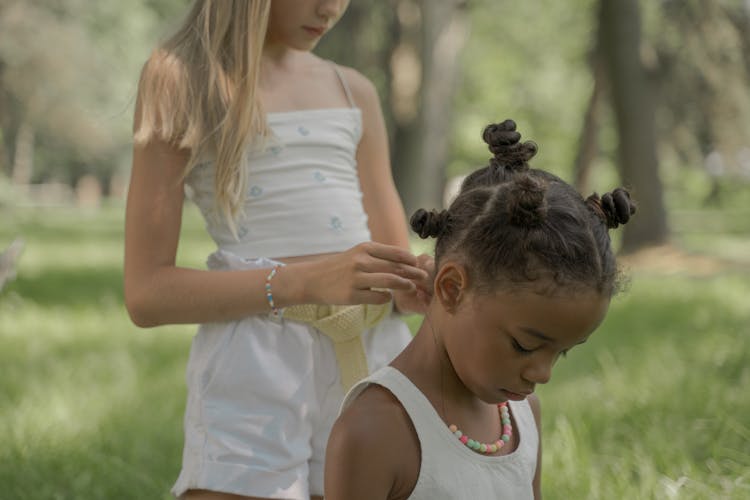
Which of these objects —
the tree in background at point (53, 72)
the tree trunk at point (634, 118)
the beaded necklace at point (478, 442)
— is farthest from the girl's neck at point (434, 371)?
the tree trunk at point (634, 118)

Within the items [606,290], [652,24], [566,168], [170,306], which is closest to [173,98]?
[170,306]

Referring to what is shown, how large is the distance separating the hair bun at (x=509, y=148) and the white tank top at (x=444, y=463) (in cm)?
41

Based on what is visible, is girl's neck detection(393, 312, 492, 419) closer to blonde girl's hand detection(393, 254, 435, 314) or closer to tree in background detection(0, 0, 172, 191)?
blonde girl's hand detection(393, 254, 435, 314)

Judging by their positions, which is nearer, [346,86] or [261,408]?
[261,408]

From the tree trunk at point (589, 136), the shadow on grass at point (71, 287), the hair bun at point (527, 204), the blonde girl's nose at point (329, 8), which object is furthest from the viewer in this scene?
the tree trunk at point (589, 136)

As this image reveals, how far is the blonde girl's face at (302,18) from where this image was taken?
95.8 inches

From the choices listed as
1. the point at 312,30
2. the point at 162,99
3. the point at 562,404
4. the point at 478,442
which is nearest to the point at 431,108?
the point at 562,404

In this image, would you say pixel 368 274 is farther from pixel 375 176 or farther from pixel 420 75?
pixel 420 75

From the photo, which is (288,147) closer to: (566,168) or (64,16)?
(64,16)

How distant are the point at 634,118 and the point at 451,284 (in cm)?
1105

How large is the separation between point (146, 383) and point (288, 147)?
3282 millimetres

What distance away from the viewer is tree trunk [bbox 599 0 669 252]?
12.2 meters

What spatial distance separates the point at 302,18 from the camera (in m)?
2.45

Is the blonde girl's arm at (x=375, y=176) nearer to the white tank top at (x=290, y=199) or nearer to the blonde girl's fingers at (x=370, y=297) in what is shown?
the white tank top at (x=290, y=199)
